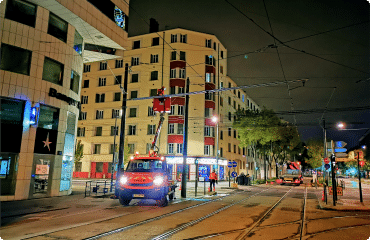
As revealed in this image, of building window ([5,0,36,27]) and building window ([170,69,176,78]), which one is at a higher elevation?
building window ([170,69,176,78])

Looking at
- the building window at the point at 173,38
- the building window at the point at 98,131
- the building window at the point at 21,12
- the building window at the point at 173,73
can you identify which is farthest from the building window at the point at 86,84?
the building window at the point at 21,12

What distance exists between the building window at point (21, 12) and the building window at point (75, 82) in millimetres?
4199

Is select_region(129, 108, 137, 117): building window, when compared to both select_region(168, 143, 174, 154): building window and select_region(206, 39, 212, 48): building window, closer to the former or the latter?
select_region(168, 143, 174, 154): building window

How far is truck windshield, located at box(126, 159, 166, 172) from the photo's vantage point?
15.0 metres

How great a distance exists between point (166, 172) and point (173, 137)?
2845 centimetres

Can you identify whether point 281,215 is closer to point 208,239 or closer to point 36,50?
point 208,239

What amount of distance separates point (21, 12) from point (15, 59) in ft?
9.40

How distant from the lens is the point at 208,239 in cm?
773

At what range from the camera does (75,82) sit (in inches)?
844

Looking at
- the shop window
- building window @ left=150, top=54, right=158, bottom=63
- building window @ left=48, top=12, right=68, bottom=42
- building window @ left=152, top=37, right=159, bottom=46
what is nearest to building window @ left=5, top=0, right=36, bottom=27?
building window @ left=48, top=12, right=68, bottom=42

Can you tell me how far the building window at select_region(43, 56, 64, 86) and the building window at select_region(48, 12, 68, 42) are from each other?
173 cm

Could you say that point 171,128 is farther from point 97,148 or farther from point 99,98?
point 99,98

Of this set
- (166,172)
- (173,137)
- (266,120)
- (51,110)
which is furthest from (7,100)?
(266,120)

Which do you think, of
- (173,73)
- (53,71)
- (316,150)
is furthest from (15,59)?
(316,150)
